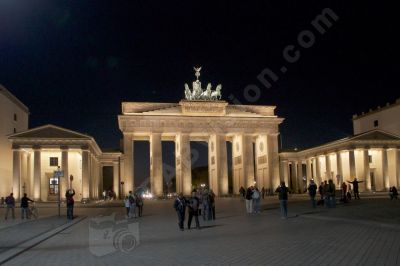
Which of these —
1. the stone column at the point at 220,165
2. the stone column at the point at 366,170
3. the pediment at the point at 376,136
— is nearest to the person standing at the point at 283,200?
the pediment at the point at 376,136

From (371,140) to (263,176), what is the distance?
1796 cm

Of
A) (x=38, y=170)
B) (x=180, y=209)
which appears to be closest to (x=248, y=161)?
(x=38, y=170)

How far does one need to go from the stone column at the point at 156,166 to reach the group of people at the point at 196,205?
40277 mm

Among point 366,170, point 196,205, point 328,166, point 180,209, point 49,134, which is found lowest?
point 180,209

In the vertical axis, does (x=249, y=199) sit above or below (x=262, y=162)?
below

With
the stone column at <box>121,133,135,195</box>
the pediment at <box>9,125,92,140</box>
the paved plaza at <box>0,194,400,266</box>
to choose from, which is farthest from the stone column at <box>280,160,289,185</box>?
the paved plaza at <box>0,194,400,266</box>

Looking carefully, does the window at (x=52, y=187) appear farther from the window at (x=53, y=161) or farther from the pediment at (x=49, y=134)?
the pediment at (x=49, y=134)

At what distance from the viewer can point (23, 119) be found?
2692 inches

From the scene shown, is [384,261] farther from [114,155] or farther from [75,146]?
[114,155]

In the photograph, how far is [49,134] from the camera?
54.9 meters

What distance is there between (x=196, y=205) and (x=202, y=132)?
48020 millimetres

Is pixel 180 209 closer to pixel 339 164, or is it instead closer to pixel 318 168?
pixel 339 164

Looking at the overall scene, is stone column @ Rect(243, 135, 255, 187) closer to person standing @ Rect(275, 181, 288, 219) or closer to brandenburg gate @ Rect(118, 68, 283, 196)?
brandenburg gate @ Rect(118, 68, 283, 196)

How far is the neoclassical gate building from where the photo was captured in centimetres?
6750
